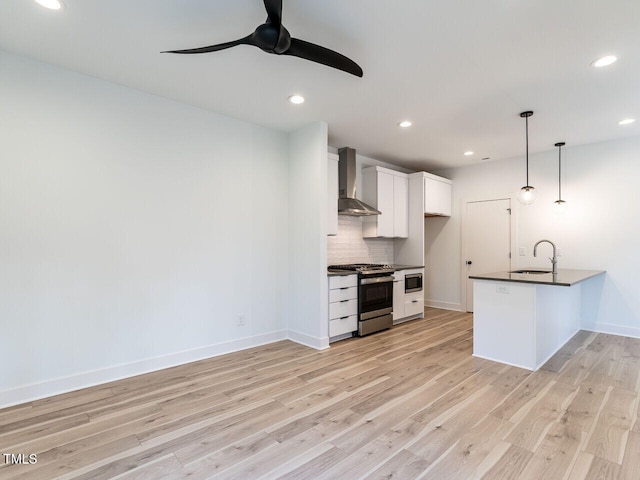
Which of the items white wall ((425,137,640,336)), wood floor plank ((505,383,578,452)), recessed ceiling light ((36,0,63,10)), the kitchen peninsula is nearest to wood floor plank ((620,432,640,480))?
wood floor plank ((505,383,578,452))

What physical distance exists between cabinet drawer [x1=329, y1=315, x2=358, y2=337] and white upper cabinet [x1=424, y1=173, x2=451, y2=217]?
2.48m

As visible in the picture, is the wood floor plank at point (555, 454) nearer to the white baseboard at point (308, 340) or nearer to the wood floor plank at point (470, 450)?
the wood floor plank at point (470, 450)

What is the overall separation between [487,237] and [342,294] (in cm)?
316

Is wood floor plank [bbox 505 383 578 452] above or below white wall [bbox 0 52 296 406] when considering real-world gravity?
below

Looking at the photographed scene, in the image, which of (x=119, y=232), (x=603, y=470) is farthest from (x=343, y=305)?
(x=603, y=470)

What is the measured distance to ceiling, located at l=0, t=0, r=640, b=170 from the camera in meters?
2.11

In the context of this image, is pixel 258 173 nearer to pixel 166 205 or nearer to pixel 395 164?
pixel 166 205

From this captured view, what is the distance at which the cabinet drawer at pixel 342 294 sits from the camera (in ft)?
13.5

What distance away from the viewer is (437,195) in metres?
5.90

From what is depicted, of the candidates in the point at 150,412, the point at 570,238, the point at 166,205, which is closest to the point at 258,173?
the point at 166,205

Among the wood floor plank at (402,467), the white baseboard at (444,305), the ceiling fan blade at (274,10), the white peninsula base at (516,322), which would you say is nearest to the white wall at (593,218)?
the white baseboard at (444,305)

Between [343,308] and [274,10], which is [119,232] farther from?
[343,308]

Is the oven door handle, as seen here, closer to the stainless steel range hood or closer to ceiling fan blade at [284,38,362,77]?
the stainless steel range hood

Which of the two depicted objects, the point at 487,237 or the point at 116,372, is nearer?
the point at 116,372
